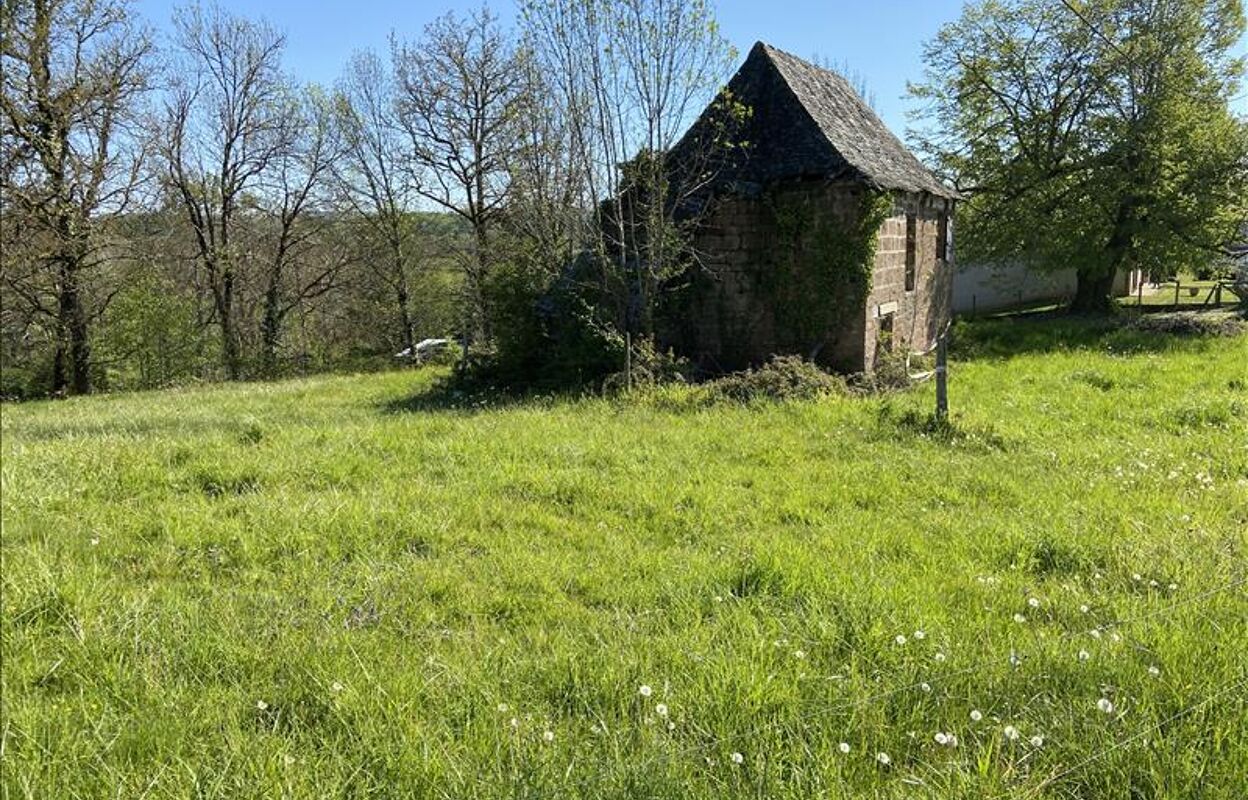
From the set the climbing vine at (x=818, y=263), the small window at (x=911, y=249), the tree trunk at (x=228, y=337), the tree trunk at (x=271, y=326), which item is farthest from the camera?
the tree trunk at (x=271, y=326)

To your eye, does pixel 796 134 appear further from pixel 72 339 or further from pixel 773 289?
pixel 72 339

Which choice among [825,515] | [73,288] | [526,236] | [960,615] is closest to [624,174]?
[526,236]

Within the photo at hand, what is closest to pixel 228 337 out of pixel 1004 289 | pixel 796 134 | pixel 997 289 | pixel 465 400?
pixel 465 400

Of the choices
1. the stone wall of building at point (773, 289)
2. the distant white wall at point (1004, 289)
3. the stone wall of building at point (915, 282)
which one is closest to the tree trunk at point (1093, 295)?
the stone wall of building at point (915, 282)

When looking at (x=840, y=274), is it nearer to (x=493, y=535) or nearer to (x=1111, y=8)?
(x=493, y=535)

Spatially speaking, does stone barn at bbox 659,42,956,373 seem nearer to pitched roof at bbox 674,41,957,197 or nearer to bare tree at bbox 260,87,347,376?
pitched roof at bbox 674,41,957,197

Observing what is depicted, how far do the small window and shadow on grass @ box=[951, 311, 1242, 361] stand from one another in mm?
2036

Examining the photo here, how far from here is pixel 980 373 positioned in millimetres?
13250

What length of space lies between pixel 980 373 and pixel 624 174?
24.0 ft

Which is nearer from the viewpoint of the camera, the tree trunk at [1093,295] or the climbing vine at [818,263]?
the climbing vine at [818,263]

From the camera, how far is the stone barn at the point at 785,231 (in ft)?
40.8

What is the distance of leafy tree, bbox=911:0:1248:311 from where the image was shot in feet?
59.5

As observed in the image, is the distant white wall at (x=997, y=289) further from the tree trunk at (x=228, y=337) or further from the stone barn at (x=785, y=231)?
the tree trunk at (x=228, y=337)

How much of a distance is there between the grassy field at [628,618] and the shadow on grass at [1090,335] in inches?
369
